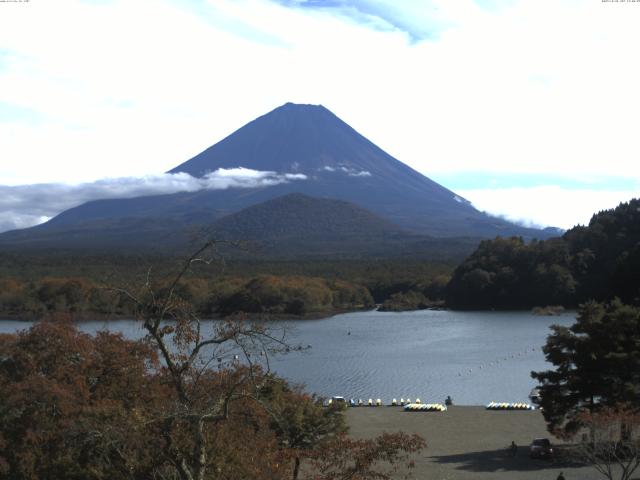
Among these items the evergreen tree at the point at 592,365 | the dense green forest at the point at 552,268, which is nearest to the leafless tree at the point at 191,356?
the evergreen tree at the point at 592,365

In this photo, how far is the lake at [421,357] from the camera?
2511cm

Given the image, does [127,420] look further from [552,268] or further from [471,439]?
[552,268]

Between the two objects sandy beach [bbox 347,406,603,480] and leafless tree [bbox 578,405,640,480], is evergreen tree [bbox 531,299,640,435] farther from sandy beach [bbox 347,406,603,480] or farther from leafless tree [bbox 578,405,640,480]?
leafless tree [bbox 578,405,640,480]

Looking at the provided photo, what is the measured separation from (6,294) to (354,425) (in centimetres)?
4028

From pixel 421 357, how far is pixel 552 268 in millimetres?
25080

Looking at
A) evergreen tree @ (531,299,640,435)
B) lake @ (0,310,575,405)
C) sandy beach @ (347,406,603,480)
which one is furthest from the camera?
lake @ (0,310,575,405)

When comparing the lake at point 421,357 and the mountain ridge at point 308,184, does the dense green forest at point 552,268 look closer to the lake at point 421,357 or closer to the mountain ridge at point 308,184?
the lake at point 421,357

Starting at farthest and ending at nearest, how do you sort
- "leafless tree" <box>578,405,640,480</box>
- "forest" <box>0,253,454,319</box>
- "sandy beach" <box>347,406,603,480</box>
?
1. "forest" <box>0,253,454,319</box>
2. "sandy beach" <box>347,406,603,480</box>
3. "leafless tree" <box>578,405,640,480</box>

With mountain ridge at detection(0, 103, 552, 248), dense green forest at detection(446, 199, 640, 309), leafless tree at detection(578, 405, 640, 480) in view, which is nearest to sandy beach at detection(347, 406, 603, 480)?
leafless tree at detection(578, 405, 640, 480)

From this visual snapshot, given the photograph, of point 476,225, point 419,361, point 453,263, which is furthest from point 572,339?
point 476,225

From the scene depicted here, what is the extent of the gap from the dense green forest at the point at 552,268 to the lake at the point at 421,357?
500 cm

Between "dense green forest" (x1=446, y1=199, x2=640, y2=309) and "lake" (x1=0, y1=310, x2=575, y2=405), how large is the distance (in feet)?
16.4

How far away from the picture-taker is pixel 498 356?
104 feet

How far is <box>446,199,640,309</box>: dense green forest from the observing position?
53719 mm
